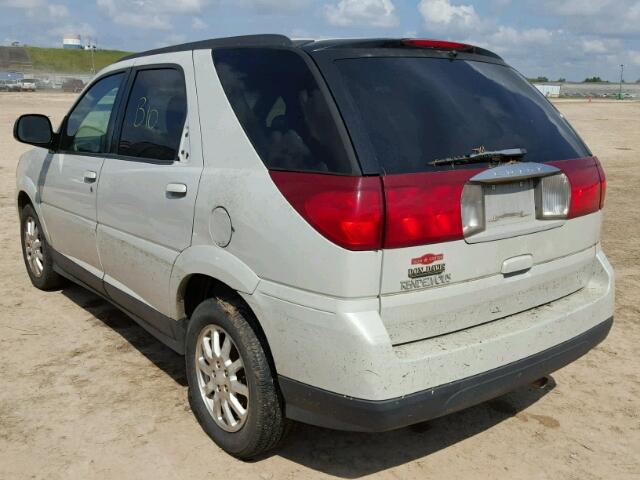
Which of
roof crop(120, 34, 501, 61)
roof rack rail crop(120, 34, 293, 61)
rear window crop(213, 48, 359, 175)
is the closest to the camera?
rear window crop(213, 48, 359, 175)

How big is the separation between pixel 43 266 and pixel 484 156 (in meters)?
4.16

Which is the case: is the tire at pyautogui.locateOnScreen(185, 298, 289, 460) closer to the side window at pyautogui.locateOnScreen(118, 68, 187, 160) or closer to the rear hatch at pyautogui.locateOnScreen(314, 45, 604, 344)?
the rear hatch at pyautogui.locateOnScreen(314, 45, 604, 344)

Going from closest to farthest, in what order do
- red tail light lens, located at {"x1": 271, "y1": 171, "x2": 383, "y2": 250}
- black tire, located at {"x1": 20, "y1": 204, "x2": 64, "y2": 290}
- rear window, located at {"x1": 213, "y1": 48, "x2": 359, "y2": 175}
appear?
red tail light lens, located at {"x1": 271, "y1": 171, "x2": 383, "y2": 250}
rear window, located at {"x1": 213, "y1": 48, "x2": 359, "y2": 175}
black tire, located at {"x1": 20, "y1": 204, "x2": 64, "y2": 290}

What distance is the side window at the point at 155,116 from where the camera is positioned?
11.5ft

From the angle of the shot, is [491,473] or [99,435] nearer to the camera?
[491,473]

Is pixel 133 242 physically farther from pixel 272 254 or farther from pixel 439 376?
pixel 439 376

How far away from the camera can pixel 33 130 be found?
4.82m

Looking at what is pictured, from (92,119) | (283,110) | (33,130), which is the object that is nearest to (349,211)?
A: (283,110)

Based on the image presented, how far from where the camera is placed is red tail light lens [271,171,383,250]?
2.47 meters

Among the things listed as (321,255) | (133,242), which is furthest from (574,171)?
(133,242)

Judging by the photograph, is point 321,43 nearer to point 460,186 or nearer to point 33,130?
point 460,186

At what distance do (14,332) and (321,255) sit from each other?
3.22m

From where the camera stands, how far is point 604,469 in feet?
10.2

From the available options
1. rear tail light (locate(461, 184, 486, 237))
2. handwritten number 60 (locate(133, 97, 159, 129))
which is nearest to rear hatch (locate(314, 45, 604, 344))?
rear tail light (locate(461, 184, 486, 237))
